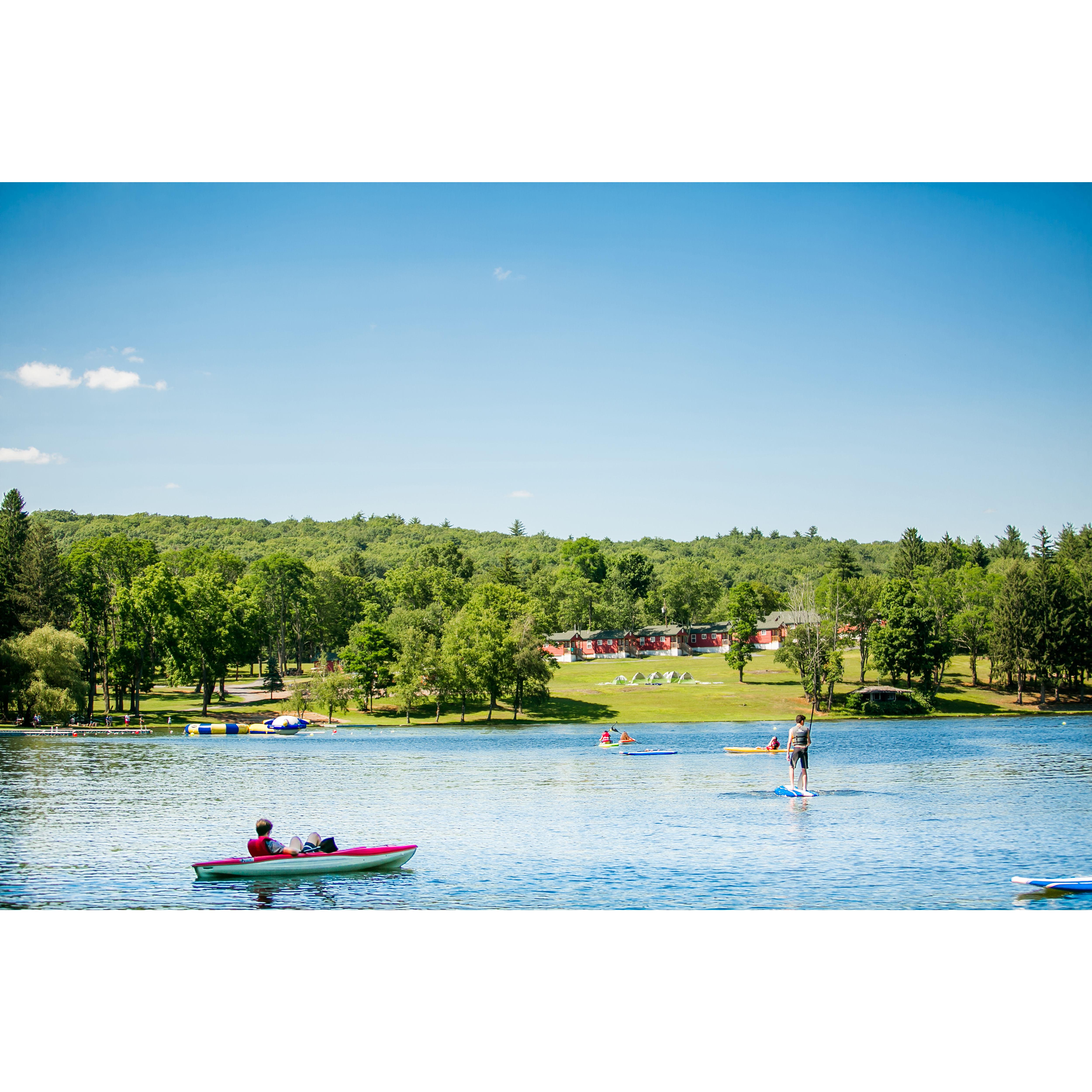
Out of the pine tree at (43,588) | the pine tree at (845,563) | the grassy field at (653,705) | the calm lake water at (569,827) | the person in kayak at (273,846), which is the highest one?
the pine tree at (845,563)

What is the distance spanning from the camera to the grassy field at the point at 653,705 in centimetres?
6631

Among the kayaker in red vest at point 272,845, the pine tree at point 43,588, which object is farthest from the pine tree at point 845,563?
the kayaker in red vest at point 272,845

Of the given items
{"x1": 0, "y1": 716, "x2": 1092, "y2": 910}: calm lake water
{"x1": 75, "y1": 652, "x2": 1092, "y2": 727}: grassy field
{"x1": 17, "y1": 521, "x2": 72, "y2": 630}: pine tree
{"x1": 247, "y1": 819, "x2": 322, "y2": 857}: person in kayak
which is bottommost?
{"x1": 75, "y1": 652, "x2": 1092, "y2": 727}: grassy field

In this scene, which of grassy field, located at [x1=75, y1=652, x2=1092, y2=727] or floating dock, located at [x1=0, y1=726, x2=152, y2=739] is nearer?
floating dock, located at [x1=0, y1=726, x2=152, y2=739]

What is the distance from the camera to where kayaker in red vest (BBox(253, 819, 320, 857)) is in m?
18.1

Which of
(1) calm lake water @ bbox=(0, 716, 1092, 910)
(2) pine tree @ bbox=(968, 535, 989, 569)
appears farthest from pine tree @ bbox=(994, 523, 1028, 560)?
(1) calm lake water @ bbox=(0, 716, 1092, 910)

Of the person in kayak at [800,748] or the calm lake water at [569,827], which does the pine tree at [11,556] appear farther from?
the person in kayak at [800,748]

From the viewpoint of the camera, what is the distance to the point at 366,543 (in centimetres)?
17025

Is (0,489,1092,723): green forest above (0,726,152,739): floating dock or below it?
above

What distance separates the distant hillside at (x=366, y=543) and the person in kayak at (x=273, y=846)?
2718 inches

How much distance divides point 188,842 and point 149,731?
42090mm

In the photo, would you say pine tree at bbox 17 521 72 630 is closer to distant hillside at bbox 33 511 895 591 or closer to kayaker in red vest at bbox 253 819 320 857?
distant hillside at bbox 33 511 895 591

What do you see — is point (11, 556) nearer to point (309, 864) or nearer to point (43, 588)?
point (43, 588)
